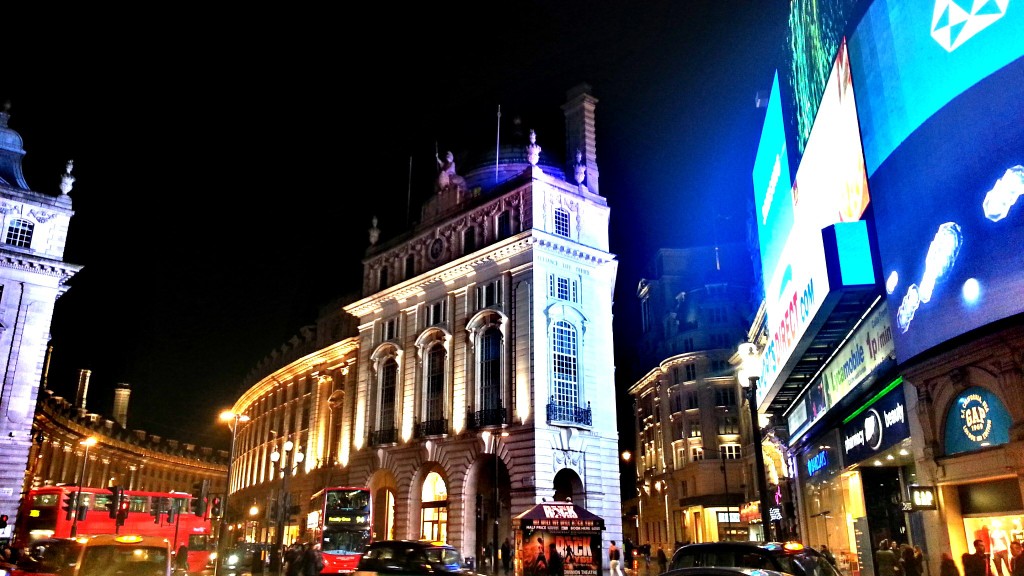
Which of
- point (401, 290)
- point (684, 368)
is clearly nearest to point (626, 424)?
point (684, 368)

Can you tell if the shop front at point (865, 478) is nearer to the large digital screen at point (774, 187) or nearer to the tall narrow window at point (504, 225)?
the large digital screen at point (774, 187)

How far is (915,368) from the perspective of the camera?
60.1 ft

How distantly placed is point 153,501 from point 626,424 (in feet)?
227

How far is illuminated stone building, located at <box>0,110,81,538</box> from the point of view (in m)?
43.3

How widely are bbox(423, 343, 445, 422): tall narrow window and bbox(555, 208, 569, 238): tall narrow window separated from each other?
9739mm

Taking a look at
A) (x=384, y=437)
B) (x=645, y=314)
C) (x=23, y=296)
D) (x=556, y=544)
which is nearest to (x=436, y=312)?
(x=384, y=437)

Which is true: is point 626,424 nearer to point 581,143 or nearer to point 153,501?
point 581,143

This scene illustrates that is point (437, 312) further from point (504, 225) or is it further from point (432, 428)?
point (432, 428)

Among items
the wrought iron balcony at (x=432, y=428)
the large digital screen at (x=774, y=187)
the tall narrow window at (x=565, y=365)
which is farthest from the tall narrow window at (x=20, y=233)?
the large digital screen at (x=774, y=187)

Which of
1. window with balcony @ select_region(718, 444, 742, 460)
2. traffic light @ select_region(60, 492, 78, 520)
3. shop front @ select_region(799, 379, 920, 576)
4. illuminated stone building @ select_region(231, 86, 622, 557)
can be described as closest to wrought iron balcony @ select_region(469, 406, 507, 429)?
illuminated stone building @ select_region(231, 86, 622, 557)

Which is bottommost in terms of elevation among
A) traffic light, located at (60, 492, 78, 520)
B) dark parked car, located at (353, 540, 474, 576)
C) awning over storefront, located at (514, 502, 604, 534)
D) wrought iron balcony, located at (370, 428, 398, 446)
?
dark parked car, located at (353, 540, 474, 576)

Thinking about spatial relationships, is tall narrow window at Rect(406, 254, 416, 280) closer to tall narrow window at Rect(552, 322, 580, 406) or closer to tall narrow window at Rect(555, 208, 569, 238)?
tall narrow window at Rect(555, 208, 569, 238)

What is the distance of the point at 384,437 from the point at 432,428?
4426 mm

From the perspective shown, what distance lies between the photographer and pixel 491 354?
42.2 meters
